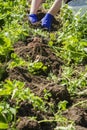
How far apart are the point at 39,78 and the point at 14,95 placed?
67 cm

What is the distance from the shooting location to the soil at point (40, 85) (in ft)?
8.85

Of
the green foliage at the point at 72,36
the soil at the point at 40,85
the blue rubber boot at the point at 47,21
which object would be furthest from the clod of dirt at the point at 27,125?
the blue rubber boot at the point at 47,21

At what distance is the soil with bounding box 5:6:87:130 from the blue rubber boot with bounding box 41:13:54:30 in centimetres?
48

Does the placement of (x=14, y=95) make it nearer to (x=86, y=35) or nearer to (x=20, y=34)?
(x=20, y=34)

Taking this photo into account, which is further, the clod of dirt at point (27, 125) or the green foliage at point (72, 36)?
the green foliage at point (72, 36)

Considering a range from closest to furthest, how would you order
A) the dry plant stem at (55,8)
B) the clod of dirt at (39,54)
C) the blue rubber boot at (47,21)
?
the clod of dirt at (39,54) → the blue rubber boot at (47,21) → the dry plant stem at (55,8)

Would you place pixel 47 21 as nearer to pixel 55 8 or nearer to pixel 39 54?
pixel 55 8

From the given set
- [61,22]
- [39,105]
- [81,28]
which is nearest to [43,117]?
[39,105]

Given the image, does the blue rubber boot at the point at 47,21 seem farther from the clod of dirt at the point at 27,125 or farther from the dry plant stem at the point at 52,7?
the clod of dirt at the point at 27,125

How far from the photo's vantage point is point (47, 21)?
4566mm

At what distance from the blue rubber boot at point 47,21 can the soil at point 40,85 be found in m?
0.48

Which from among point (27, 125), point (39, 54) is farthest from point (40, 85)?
point (27, 125)

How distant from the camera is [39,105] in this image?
2.77 meters

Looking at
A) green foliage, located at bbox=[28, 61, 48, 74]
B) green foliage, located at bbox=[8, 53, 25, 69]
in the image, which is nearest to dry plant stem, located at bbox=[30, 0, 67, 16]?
green foliage, located at bbox=[28, 61, 48, 74]
